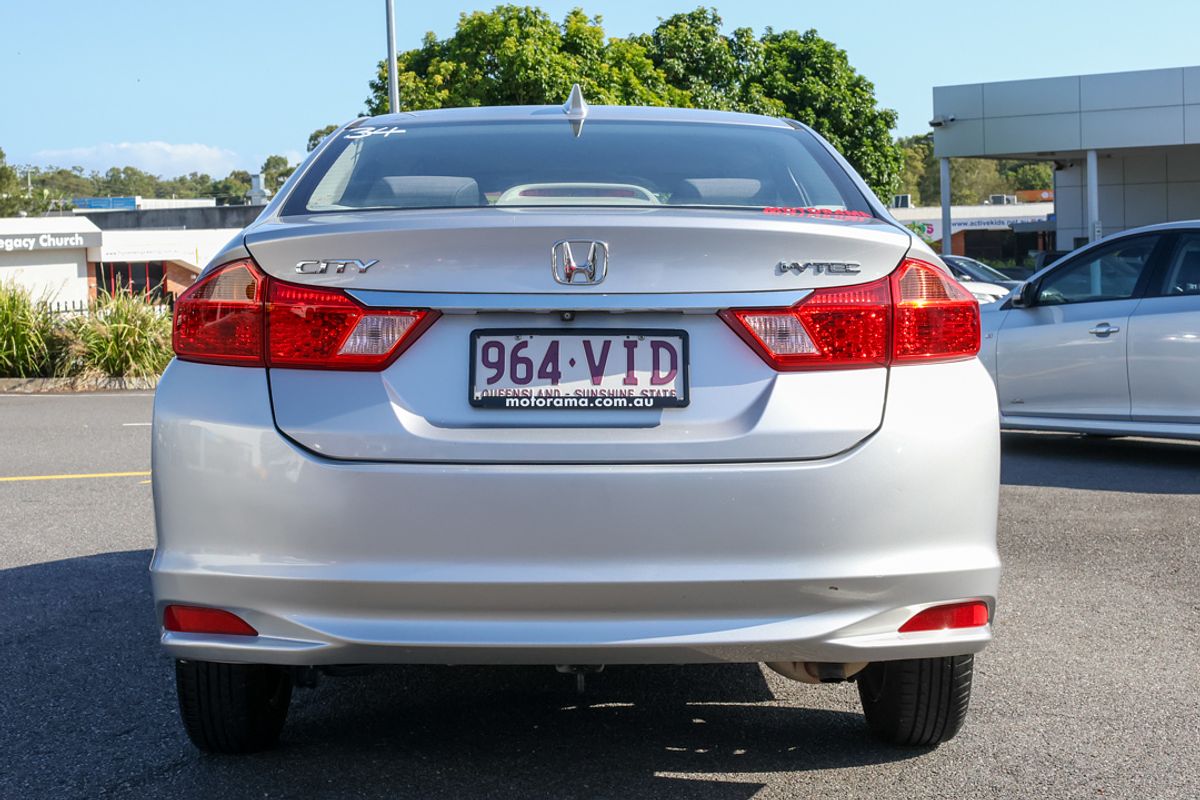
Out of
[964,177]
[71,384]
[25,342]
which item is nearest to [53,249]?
[25,342]

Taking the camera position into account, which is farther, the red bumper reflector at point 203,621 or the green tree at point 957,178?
the green tree at point 957,178

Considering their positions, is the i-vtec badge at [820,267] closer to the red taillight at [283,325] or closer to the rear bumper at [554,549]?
the rear bumper at [554,549]

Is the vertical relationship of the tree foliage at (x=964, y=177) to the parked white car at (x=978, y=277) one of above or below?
above

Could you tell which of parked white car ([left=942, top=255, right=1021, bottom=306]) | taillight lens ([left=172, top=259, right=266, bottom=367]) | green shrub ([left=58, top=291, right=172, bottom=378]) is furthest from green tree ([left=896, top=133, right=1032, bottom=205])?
taillight lens ([left=172, top=259, right=266, bottom=367])

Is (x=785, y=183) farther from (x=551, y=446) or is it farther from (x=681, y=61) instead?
(x=681, y=61)

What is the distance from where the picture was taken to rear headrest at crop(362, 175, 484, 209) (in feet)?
11.8

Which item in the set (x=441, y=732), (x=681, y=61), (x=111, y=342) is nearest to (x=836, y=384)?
(x=441, y=732)

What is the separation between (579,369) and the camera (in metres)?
3.01

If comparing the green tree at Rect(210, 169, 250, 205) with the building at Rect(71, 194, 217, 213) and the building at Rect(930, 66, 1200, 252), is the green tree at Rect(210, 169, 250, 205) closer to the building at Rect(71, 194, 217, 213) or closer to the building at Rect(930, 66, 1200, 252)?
the building at Rect(71, 194, 217, 213)

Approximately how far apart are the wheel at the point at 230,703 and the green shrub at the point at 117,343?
48.6ft

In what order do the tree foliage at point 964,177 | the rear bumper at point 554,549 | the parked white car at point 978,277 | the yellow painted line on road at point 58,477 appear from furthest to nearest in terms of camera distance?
the tree foliage at point 964,177, the parked white car at point 978,277, the yellow painted line on road at point 58,477, the rear bumper at point 554,549

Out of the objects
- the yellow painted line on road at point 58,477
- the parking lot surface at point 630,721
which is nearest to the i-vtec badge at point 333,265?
the parking lot surface at point 630,721

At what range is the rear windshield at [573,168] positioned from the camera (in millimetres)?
3670

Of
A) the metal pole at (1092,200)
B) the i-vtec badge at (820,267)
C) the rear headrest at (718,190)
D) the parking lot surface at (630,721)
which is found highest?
the metal pole at (1092,200)
